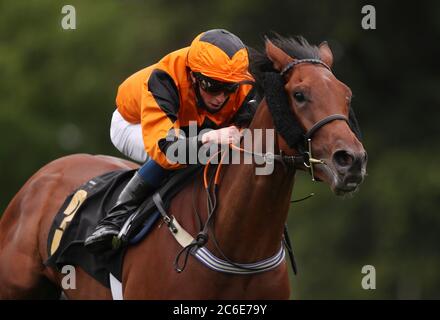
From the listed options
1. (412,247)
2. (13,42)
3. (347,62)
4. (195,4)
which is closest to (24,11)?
(13,42)

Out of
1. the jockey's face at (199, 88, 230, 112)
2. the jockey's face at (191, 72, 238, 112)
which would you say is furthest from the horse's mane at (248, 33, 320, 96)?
the jockey's face at (199, 88, 230, 112)

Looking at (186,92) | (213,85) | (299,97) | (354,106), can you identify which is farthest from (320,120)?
(354,106)

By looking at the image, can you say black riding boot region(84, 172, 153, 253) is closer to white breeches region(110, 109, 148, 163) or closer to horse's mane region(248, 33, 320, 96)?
white breeches region(110, 109, 148, 163)

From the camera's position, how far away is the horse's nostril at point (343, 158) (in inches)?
264

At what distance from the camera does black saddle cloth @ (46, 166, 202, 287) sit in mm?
7969

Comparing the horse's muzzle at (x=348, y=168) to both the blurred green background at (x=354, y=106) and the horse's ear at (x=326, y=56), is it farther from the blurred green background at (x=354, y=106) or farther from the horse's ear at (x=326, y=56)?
the blurred green background at (x=354, y=106)

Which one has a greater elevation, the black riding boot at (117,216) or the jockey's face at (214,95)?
the jockey's face at (214,95)

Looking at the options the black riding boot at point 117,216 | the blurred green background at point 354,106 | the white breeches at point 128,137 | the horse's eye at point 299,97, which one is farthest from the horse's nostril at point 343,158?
the blurred green background at point 354,106

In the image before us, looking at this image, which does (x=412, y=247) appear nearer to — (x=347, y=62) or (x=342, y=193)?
(x=347, y=62)

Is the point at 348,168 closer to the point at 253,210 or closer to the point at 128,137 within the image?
the point at 253,210

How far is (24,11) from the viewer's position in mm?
27609

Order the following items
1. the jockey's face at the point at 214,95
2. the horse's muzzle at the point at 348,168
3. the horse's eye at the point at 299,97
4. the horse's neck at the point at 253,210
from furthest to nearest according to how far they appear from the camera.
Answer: the jockey's face at the point at 214,95, the horse's neck at the point at 253,210, the horse's eye at the point at 299,97, the horse's muzzle at the point at 348,168

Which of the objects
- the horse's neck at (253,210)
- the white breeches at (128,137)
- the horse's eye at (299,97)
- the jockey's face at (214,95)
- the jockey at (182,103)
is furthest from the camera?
the white breeches at (128,137)
